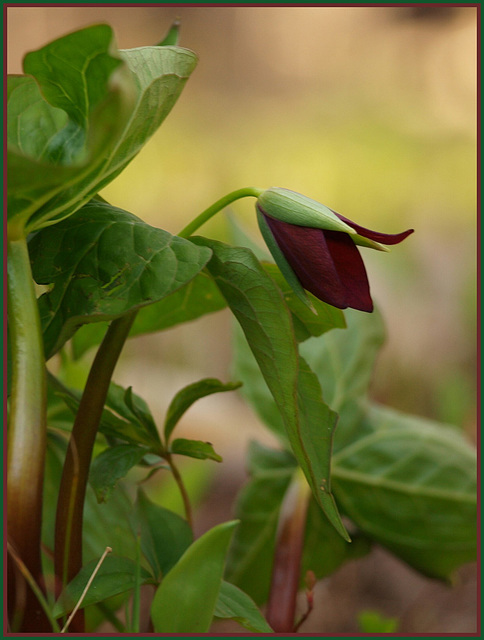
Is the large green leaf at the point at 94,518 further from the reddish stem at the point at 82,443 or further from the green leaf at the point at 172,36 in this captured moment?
the green leaf at the point at 172,36

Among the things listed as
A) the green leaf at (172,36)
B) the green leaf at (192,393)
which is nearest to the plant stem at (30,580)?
the green leaf at (192,393)

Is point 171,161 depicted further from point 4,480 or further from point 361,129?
point 4,480

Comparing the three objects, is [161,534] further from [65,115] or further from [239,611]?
[65,115]

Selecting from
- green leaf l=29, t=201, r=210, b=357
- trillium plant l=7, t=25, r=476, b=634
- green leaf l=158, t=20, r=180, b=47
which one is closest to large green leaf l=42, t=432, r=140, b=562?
trillium plant l=7, t=25, r=476, b=634

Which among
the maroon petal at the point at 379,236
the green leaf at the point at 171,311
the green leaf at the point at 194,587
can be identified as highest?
the maroon petal at the point at 379,236

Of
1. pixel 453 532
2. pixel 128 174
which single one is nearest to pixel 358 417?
pixel 453 532
